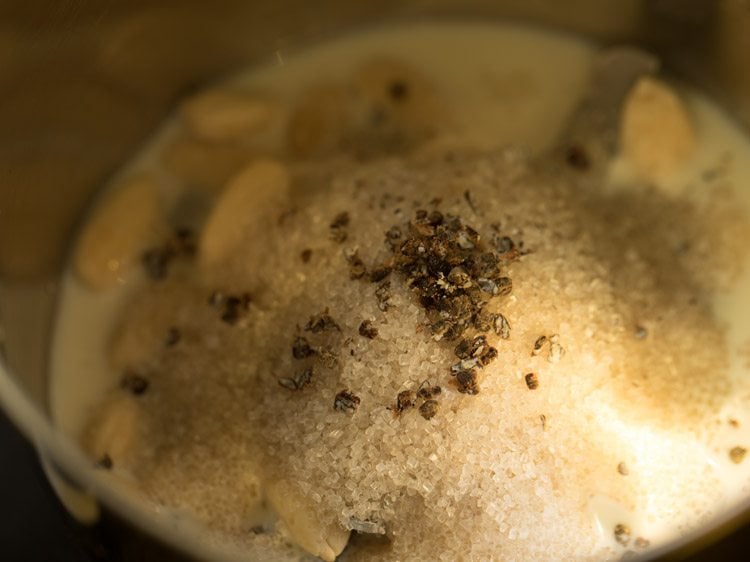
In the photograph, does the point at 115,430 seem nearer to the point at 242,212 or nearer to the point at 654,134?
the point at 242,212

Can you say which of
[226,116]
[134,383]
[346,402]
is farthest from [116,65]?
[346,402]

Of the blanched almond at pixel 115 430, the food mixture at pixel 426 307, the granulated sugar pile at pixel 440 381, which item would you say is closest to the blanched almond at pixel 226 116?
the food mixture at pixel 426 307

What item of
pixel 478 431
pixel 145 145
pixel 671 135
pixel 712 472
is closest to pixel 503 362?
pixel 478 431

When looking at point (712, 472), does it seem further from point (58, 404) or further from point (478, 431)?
point (58, 404)

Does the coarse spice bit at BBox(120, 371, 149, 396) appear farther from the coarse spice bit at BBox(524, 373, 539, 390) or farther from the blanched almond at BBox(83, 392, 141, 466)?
the coarse spice bit at BBox(524, 373, 539, 390)

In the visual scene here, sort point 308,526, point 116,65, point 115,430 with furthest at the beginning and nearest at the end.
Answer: point 116,65 < point 115,430 < point 308,526

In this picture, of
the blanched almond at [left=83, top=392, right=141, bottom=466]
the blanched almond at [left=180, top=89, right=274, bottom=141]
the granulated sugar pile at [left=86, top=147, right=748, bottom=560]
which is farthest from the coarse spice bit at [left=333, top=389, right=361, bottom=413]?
the blanched almond at [left=180, top=89, right=274, bottom=141]

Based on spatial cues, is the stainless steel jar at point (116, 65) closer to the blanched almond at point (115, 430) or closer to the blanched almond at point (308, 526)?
the blanched almond at point (115, 430)

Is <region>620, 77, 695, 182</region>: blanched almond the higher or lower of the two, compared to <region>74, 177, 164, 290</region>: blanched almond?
higher
